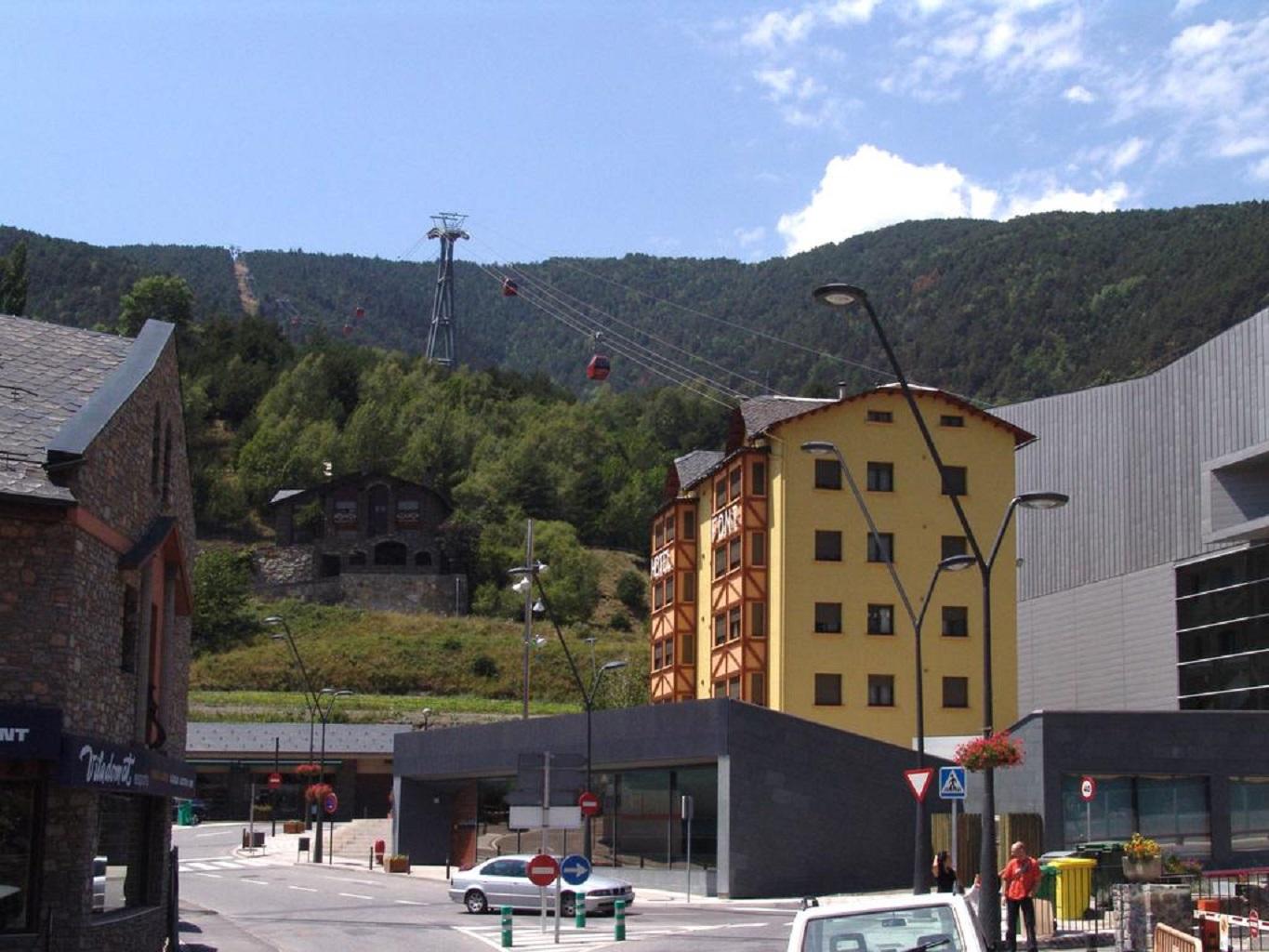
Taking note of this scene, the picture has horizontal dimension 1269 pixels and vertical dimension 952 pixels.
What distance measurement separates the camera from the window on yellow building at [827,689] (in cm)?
5425

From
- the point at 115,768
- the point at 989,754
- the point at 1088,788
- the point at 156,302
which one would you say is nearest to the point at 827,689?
the point at 1088,788

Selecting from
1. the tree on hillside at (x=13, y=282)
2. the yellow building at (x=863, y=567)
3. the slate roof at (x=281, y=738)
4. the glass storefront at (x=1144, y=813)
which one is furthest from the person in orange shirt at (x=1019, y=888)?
the tree on hillside at (x=13, y=282)

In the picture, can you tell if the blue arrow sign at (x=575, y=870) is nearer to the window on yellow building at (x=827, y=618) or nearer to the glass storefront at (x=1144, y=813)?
the glass storefront at (x=1144, y=813)

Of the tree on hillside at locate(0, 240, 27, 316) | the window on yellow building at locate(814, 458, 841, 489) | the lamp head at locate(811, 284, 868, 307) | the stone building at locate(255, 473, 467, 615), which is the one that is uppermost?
the tree on hillside at locate(0, 240, 27, 316)

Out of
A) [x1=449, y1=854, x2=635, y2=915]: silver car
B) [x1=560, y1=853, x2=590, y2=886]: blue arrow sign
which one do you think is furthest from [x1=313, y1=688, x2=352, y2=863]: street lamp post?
[x1=560, y1=853, x2=590, y2=886]: blue arrow sign

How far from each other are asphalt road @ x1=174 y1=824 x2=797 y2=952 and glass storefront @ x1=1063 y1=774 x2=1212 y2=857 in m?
7.78

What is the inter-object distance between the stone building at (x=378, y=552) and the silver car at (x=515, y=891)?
91805 mm

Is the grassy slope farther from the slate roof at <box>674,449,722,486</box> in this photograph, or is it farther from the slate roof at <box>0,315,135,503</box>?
the slate roof at <box>0,315,135,503</box>

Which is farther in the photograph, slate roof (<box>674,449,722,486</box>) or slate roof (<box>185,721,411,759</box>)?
slate roof (<box>185,721,411,759</box>)

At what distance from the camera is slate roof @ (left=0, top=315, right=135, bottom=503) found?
17.7 metres

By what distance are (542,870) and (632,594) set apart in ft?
355

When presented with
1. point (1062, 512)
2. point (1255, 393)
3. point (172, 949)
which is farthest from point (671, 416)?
point (172, 949)

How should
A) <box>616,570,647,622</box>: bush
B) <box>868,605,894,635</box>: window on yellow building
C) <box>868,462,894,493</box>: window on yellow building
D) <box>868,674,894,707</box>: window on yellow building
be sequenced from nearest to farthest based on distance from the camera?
1. <box>868,674,894,707</box>: window on yellow building
2. <box>868,605,894,635</box>: window on yellow building
3. <box>868,462,894,493</box>: window on yellow building
4. <box>616,570,647,622</box>: bush

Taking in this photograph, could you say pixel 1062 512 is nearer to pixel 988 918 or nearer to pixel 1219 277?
pixel 988 918
